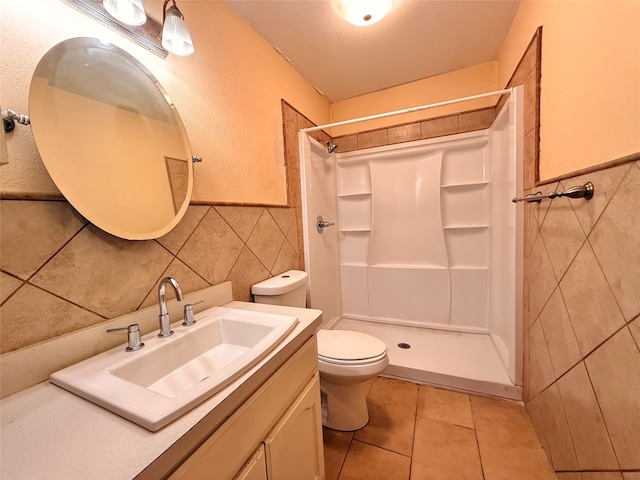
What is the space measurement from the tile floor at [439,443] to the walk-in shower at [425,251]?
161 mm

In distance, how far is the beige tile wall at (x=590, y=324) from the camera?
2.12ft

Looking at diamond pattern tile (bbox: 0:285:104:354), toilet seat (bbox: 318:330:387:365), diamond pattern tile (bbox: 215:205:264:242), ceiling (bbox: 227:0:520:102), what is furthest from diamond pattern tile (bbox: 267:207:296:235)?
ceiling (bbox: 227:0:520:102)

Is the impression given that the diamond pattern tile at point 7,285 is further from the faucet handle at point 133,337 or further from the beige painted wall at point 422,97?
the beige painted wall at point 422,97

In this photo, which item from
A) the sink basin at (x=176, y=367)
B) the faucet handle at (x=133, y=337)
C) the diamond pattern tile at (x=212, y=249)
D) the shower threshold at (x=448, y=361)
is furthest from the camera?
the shower threshold at (x=448, y=361)

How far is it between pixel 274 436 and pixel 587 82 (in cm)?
147

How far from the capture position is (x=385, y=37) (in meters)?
1.58

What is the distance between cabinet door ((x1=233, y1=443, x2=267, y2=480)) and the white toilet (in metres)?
0.60

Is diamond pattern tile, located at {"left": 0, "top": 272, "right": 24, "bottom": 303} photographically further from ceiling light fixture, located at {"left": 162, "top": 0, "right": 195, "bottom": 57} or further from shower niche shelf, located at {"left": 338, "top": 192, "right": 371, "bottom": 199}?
shower niche shelf, located at {"left": 338, "top": 192, "right": 371, "bottom": 199}

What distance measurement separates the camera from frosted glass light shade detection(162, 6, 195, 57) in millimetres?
861

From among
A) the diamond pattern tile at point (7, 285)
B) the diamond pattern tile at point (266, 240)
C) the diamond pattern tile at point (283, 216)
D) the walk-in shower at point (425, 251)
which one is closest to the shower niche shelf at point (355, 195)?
the walk-in shower at point (425, 251)

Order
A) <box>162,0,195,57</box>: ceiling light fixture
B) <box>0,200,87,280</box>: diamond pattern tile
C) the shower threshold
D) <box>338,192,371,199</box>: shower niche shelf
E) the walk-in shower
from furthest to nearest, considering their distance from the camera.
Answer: <box>338,192,371,199</box>: shower niche shelf, the walk-in shower, the shower threshold, <box>162,0,195,57</box>: ceiling light fixture, <box>0,200,87,280</box>: diamond pattern tile

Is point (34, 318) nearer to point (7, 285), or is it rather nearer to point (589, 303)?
point (7, 285)

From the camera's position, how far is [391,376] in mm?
1712

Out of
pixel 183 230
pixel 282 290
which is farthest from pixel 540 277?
pixel 183 230
